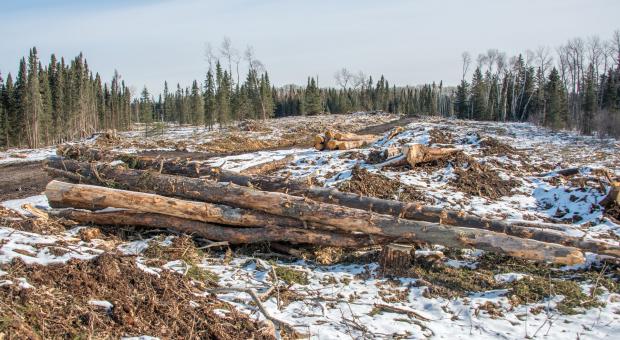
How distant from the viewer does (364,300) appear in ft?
17.3

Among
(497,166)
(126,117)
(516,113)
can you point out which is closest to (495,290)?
(497,166)

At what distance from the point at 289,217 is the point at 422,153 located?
7147 millimetres

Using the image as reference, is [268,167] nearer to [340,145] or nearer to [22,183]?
[340,145]

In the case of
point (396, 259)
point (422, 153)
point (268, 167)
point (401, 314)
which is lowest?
point (401, 314)

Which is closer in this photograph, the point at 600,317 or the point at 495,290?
the point at 600,317

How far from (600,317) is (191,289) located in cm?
516

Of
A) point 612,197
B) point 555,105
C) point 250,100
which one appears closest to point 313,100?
point 250,100

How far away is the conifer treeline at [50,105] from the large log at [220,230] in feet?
146

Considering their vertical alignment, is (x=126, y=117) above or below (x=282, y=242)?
above

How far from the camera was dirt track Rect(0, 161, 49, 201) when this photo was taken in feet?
38.2

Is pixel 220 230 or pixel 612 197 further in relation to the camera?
pixel 612 197

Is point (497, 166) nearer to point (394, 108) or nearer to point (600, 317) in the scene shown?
point (600, 317)

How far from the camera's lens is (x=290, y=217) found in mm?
6875

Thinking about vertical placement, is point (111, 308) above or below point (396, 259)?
above
